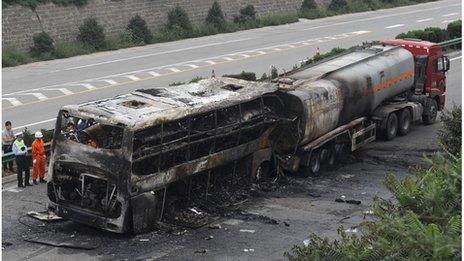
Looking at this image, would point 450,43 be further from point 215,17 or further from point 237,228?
point 237,228

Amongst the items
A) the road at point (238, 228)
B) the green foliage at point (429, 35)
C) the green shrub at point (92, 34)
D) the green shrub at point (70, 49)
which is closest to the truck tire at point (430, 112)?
the road at point (238, 228)

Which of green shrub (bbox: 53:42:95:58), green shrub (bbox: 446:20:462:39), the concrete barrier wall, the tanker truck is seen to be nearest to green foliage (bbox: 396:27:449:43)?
green shrub (bbox: 446:20:462:39)

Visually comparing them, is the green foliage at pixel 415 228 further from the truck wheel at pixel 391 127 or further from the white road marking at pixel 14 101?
the white road marking at pixel 14 101

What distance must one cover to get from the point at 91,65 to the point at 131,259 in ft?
76.2

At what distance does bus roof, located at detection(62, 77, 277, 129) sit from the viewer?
14.8m

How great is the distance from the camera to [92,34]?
39.8 m

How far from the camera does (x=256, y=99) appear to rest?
17.6 metres

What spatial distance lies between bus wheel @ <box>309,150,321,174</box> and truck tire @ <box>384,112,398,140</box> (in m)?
3.48

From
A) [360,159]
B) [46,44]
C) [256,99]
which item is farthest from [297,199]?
[46,44]

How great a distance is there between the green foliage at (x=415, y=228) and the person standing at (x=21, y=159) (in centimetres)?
1020

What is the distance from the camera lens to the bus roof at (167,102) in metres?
14.8

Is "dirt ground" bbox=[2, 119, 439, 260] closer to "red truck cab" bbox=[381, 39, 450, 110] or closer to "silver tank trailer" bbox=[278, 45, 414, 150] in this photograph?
"silver tank trailer" bbox=[278, 45, 414, 150]

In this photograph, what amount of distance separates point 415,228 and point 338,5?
5270 centimetres

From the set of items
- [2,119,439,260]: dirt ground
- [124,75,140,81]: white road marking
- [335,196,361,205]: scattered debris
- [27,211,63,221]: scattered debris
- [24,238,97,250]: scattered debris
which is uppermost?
[27,211,63,221]: scattered debris
